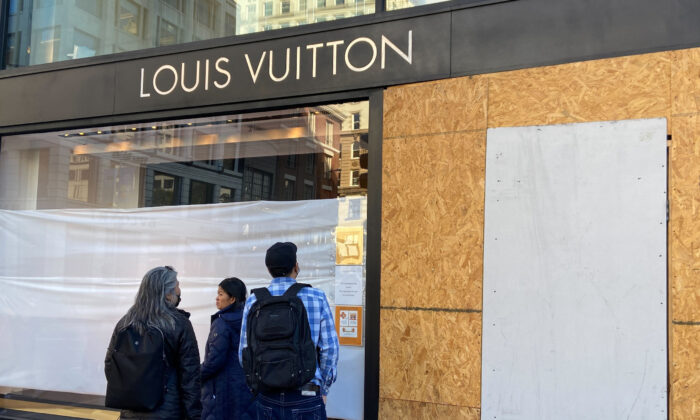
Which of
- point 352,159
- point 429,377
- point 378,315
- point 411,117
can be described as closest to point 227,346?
point 378,315

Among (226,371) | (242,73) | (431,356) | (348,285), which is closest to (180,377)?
(226,371)

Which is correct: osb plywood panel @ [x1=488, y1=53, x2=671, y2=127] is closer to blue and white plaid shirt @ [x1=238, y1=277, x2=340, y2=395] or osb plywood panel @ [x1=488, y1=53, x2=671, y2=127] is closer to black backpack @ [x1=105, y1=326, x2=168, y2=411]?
blue and white plaid shirt @ [x1=238, y1=277, x2=340, y2=395]

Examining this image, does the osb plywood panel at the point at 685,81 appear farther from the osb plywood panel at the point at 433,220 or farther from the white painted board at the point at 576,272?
the osb plywood panel at the point at 433,220

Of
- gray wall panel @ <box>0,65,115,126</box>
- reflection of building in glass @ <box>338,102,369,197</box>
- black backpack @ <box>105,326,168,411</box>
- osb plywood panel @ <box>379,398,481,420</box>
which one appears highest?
gray wall panel @ <box>0,65,115,126</box>

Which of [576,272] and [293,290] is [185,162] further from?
[576,272]

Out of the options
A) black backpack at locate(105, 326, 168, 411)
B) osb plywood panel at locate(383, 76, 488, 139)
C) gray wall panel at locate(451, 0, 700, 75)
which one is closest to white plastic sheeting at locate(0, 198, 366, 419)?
osb plywood panel at locate(383, 76, 488, 139)

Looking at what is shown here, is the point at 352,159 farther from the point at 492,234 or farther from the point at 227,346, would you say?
the point at 227,346

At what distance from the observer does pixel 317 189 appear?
6.35 meters

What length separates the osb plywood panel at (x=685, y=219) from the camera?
4.59 metres

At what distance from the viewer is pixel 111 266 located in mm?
7242

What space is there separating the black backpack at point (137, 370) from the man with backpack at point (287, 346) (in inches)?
20.4

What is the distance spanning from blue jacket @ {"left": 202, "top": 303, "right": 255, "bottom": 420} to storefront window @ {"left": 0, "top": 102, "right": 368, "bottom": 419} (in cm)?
88

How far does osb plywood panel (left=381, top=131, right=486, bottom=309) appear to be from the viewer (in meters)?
5.30

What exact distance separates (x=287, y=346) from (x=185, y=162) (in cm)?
375
